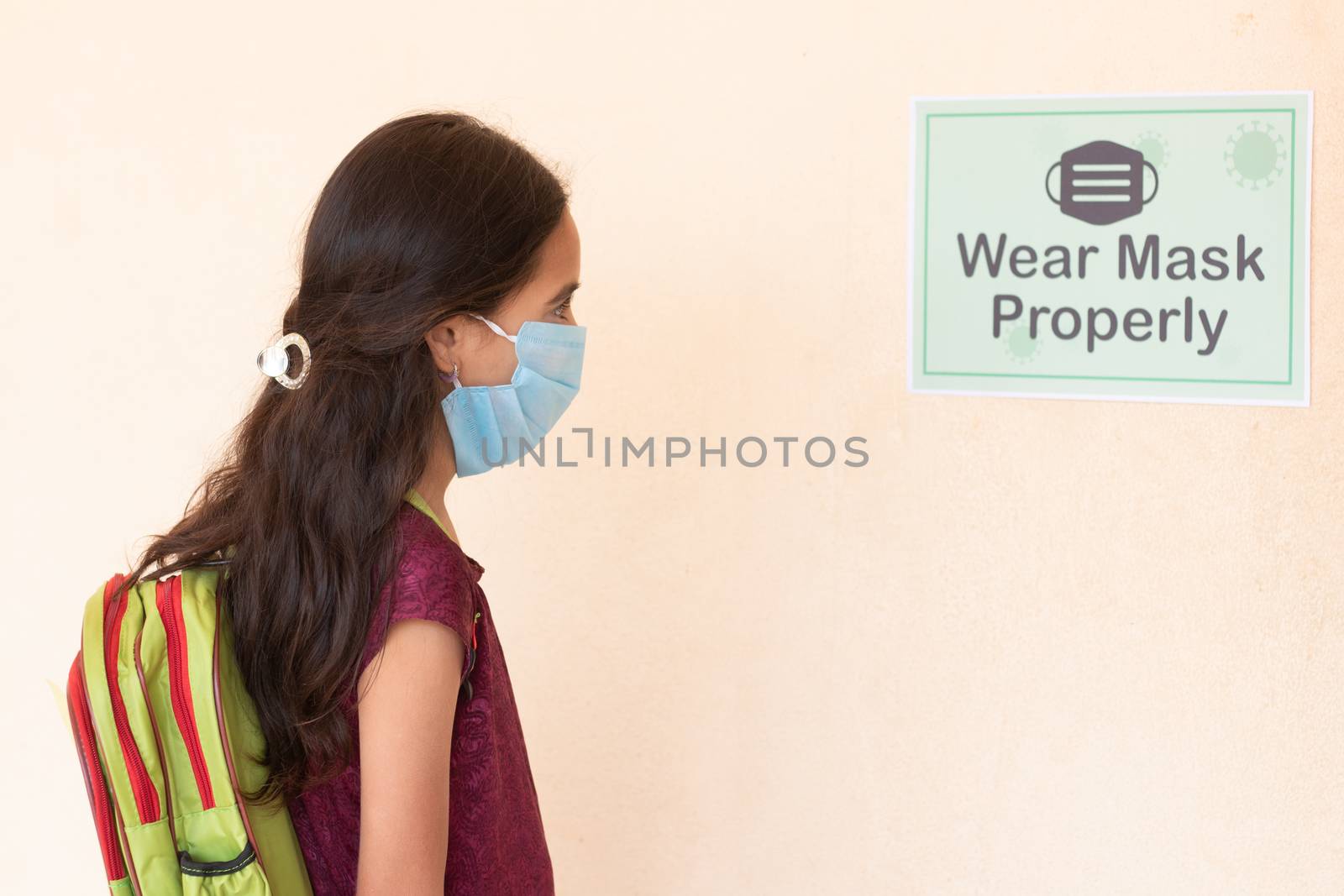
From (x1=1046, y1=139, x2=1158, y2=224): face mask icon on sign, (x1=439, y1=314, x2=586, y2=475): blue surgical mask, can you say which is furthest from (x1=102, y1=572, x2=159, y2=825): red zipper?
(x1=1046, y1=139, x2=1158, y2=224): face mask icon on sign

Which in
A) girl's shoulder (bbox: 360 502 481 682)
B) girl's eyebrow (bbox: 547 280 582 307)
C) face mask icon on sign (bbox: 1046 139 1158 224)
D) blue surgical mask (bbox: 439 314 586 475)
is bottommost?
girl's shoulder (bbox: 360 502 481 682)

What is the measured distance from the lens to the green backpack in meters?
0.68

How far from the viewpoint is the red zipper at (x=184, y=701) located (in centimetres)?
70

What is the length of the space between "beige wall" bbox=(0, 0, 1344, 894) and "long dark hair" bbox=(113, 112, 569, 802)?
50 cm

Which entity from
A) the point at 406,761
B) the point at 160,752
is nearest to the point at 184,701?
the point at 160,752

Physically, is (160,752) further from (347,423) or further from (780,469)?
(780,469)

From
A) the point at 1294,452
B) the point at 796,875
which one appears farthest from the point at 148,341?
the point at 1294,452

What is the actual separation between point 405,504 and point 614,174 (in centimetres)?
65

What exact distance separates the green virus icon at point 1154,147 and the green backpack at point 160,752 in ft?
3.54

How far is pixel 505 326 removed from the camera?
0.87 meters

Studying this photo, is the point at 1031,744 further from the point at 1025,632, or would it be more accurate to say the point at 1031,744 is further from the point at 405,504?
the point at 405,504

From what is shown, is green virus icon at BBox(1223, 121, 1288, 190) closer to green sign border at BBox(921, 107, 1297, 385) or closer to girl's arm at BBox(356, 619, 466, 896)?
green sign border at BBox(921, 107, 1297, 385)

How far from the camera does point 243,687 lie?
29.8 inches

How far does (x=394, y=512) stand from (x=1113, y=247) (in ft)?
2.90
